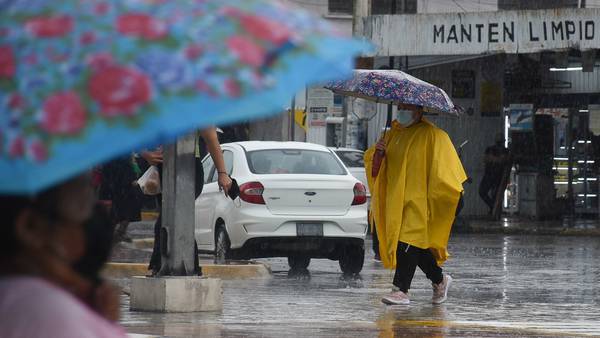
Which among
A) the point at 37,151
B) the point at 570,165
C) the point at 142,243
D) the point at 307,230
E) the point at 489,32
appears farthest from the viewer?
the point at 570,165

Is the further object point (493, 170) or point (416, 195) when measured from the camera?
point (493, 170)

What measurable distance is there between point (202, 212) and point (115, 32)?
14761mm

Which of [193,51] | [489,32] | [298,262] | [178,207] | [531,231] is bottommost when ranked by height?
[531,231]

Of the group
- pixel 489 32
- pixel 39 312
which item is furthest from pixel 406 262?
pixel 489 32

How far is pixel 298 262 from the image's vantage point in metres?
17.2

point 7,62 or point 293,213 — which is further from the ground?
point 7,62

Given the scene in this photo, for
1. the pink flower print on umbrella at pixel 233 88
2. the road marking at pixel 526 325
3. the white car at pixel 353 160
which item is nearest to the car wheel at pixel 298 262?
the road marking at pixel 526 325

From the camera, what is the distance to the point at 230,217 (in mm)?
16500

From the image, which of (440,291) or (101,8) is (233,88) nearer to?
(101,8)

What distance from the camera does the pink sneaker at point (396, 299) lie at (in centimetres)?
1234

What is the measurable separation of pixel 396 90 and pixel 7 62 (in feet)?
33.1

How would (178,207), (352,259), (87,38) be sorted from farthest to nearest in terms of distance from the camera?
(352,259), (178,207), (87,38)

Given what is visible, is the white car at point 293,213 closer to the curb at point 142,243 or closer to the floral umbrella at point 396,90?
the floral umbrella at point 396,90

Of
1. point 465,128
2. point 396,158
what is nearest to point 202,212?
point 396,158
